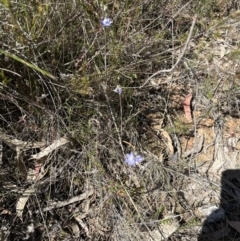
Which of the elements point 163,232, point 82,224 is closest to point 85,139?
point 82,224

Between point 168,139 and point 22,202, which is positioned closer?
point 22,202

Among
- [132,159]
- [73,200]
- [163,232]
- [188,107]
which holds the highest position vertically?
[188,107]

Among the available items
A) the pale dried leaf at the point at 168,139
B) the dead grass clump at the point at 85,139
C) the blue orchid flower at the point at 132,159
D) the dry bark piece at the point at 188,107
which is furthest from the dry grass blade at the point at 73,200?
the dry bark piece at the point at 188,107

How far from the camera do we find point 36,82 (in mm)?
1621

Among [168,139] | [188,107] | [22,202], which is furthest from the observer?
[188,107]

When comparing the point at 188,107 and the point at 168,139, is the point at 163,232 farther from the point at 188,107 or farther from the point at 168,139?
the point at 188,107

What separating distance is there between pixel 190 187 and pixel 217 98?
1.57 feet

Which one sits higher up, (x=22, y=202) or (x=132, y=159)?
(x=132, y=159)

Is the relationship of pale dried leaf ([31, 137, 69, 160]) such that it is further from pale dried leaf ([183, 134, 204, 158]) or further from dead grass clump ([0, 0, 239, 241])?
pale dried leaf ([183, 134, 204, 158])

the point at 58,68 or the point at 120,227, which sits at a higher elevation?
the point at 58,68

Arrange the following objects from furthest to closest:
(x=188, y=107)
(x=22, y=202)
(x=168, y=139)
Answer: (x=188, y=107)
(x=168, y=139)
(x=22, y=202)

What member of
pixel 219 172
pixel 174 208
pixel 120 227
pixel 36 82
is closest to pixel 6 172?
pixel 36 82

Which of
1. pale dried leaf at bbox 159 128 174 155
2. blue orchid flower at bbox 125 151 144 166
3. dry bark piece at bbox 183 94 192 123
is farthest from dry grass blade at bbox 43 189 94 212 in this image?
dry bark piece at bbox 183 94 192 123

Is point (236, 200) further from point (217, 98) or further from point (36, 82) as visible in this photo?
point (36, 82)
